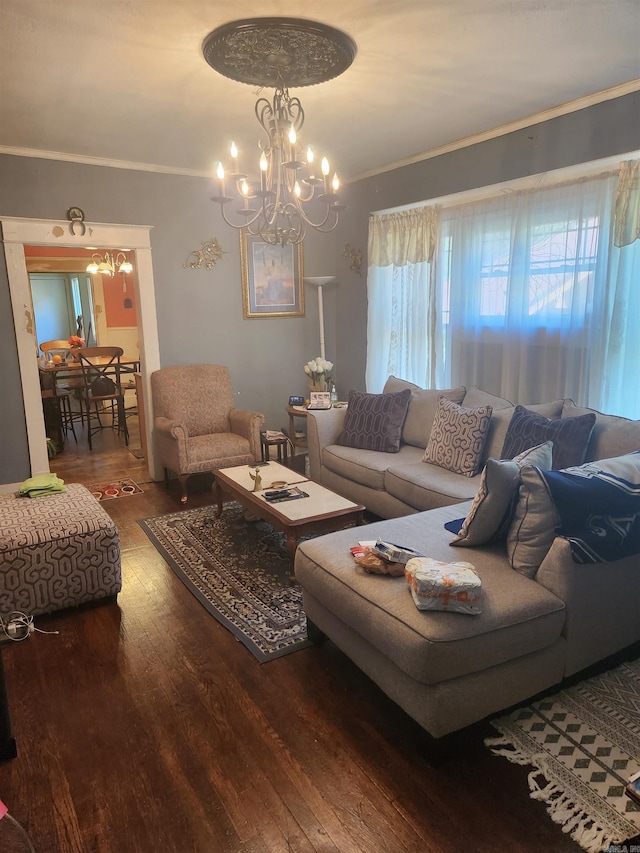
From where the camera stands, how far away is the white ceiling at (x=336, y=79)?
227 cm

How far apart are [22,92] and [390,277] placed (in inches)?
118

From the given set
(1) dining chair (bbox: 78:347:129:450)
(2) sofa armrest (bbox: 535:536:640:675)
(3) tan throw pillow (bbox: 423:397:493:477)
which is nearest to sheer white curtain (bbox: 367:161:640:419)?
(3) tan throw pillow (bbox: 423:397:493:477)

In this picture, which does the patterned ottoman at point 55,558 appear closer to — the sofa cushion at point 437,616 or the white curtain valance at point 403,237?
the sofa cushion at point 437,616

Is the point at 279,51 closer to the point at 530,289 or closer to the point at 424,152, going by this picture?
the point at 424,152

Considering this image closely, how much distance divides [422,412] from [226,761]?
272 centimetres

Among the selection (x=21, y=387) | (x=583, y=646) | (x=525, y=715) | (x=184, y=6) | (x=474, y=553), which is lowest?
(x=525, y=715)

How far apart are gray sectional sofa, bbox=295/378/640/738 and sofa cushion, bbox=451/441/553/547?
0.04ft

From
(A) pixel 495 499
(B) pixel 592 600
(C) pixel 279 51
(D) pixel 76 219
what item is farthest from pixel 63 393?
(B) pixel 592 600

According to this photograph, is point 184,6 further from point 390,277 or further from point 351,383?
point 351,383

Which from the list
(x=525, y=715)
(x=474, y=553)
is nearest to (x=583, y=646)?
(x=525, y=715)

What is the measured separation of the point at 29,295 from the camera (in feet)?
14.1

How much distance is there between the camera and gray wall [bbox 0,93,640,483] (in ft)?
11.6

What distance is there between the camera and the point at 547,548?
206 cm

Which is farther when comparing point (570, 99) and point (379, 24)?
point (570, 99)
